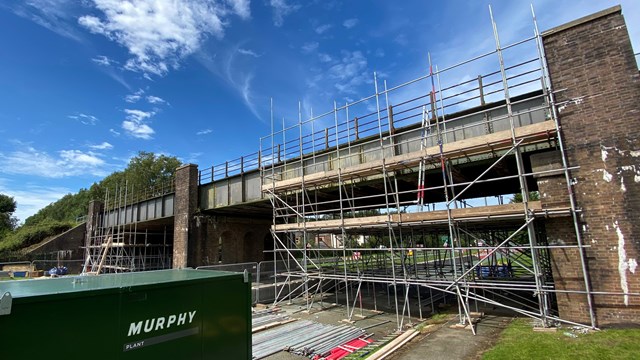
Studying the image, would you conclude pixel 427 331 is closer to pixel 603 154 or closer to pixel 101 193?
pixel 603 154

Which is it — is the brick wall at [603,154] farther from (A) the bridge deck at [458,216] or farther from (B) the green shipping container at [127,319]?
(B) the green shipping container at [127,319]

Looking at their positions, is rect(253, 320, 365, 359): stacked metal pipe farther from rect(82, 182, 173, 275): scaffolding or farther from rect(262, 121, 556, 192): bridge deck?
rect(82, 182, 173, 275): scaffolding

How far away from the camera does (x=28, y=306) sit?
9.07 feet

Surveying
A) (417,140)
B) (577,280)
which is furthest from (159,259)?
(577,280)

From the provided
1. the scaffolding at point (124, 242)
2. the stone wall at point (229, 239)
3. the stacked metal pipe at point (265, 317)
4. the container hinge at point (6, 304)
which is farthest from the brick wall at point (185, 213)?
the container hinge at point (6, 304)

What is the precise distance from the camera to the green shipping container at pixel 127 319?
2767mm

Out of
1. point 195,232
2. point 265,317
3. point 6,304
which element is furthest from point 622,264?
point 195,232

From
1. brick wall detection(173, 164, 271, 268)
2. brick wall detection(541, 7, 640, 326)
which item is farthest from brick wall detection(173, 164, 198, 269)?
brick wall detection(541, 7, 640, 326)

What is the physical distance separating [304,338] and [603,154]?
923 centimetres

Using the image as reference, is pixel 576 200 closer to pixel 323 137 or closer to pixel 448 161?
pixel 448 161

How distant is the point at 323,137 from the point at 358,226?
189 inches

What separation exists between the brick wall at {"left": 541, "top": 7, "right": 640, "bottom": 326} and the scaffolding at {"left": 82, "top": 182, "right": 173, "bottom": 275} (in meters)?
26.6

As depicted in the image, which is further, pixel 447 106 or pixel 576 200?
pixel 447 106

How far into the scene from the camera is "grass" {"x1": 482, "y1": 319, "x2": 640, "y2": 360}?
6.47 meters
